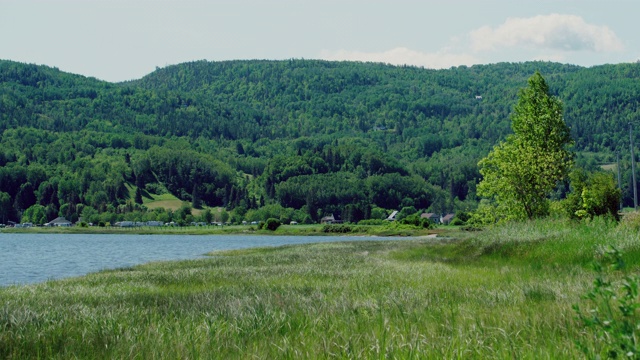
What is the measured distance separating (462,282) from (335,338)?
9333 millimetres

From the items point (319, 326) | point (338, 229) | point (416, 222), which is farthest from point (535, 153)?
point (338, 229)

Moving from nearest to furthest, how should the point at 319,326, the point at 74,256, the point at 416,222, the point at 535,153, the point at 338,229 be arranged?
the point at 319,326, the point at 535,153, the point at 74,256, the point at 416,222, the point at 338,229

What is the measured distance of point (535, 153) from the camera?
48.4 meters

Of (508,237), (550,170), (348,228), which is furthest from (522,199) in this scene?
(348,228)

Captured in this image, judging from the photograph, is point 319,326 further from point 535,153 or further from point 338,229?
point 338,229

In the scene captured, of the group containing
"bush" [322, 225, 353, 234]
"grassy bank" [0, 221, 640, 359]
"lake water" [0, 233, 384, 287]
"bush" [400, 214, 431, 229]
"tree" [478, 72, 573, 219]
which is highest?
"tree" [478, 72, 573, 219]

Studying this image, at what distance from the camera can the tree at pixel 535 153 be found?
48.2m

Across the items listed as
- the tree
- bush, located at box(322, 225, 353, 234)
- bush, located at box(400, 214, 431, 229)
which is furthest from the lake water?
bush, located at box(400, 214, 431, 229)

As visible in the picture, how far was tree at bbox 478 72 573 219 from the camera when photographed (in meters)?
48.2

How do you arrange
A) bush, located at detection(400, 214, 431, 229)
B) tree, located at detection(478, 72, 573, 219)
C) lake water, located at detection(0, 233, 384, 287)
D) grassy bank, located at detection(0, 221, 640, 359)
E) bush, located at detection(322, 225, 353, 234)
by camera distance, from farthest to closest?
1. bush, located at detection(322, 225, 353, 234)
2. bush, located at detection(400, 214, 431, 229)
3. tree, located at detection(478, 72, 573, 219)
4. lake water, located at detection(0, 233, 384, 287)
5. grassy bank, located at detection(0, 221, 640, 359)

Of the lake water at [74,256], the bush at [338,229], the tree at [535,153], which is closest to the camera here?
the lake water at [74,256]

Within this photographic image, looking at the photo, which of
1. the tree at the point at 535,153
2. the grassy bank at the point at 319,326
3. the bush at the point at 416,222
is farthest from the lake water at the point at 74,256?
the bush at the point at 416,222

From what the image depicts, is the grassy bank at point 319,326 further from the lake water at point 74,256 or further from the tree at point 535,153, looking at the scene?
the tree at point 535,153

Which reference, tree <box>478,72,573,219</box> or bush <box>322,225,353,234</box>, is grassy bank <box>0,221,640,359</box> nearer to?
tree <box>478,72,573,219</box>
